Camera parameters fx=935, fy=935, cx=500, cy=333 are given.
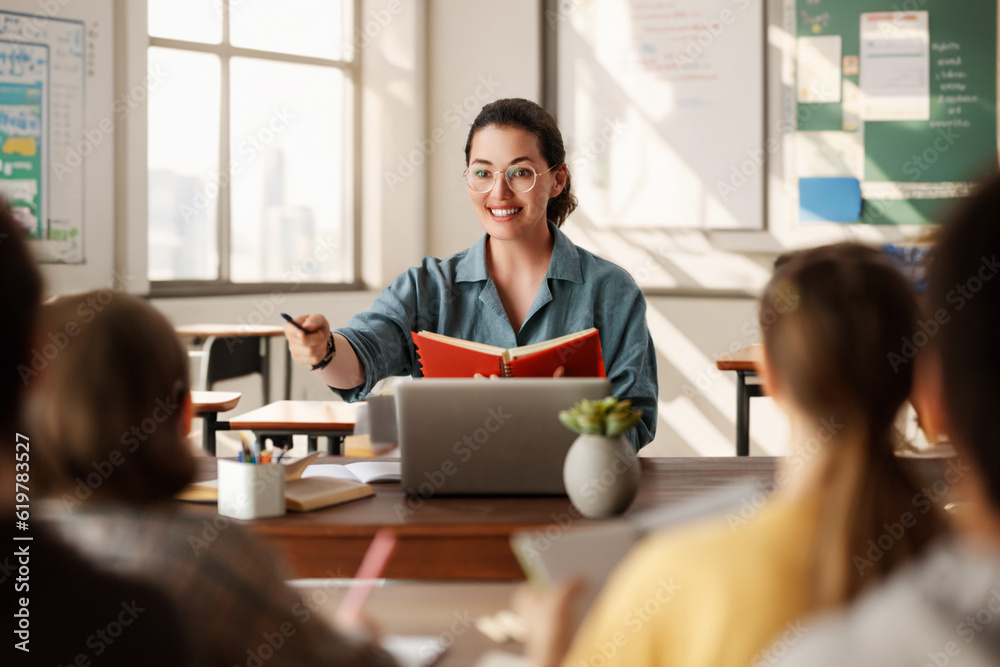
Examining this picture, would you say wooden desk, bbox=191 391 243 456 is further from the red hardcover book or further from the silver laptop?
the silver laptop

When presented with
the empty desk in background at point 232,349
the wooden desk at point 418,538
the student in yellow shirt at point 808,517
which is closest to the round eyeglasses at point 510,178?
the wooden desk at point 418,538

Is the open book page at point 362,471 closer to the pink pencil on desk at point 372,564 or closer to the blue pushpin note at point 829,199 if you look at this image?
the pink pencil on desk at point 372,564

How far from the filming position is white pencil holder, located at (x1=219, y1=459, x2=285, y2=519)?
149 cm

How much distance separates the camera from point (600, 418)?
1.46 meters

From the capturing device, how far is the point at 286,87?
5.12 meters

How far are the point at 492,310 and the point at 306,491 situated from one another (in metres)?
0.85

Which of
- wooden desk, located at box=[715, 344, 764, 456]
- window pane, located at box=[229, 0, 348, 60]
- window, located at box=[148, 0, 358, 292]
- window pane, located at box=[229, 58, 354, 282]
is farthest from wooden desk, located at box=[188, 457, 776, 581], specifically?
A: window pane, located at box=[229, 0, 348, 60]

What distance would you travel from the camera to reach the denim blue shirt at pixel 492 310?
7.41 ft

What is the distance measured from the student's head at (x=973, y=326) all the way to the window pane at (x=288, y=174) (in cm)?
470

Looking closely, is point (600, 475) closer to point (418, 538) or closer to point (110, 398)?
point (418, 538)

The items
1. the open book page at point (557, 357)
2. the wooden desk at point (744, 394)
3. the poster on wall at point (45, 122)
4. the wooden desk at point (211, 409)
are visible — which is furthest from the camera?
the poster on wall at point (45, 122)

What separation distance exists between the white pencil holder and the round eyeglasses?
40.7 inches

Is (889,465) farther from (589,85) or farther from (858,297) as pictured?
(589,85)

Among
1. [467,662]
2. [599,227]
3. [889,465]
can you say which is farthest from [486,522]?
[599,227]
